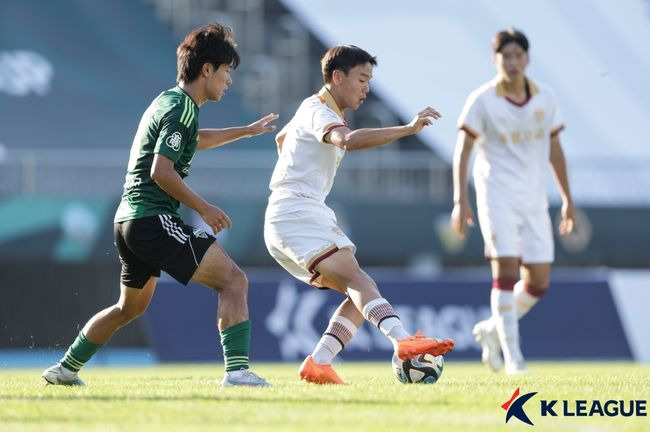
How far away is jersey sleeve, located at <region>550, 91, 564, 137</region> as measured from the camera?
9.48 meters

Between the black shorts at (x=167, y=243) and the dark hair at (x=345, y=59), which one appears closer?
the black shorts at (x=167, y=243)

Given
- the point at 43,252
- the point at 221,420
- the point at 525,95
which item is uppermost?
the point at 525,95

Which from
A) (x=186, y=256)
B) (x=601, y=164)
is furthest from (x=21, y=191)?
(x=186, y=256)

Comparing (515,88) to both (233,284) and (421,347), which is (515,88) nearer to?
(421,347)

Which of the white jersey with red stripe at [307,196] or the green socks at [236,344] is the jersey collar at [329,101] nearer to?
the white jersey with red stripe at [307,196]

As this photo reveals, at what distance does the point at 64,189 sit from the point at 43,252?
3.96 ft

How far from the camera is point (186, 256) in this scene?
681 centimetres

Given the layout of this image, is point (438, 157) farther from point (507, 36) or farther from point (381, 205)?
point (507, 36)

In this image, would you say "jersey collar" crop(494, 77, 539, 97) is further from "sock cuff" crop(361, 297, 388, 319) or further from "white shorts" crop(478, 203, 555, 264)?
"sock cuff" crop(361, 297, 388, 319)

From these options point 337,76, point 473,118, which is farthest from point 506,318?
point 337,76

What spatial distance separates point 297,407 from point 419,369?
180 centimetres

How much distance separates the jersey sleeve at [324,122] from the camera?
711 cm

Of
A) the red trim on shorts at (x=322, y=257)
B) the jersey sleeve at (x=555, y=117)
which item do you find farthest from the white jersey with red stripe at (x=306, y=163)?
the jersey sleeve at (x=555, y=117)

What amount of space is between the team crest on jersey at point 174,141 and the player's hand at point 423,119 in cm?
115
